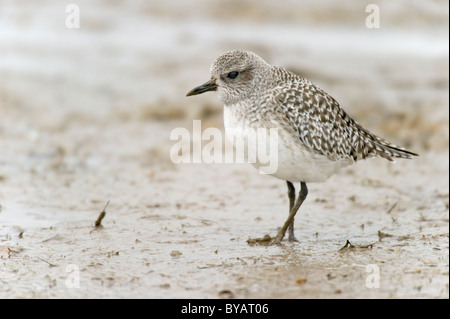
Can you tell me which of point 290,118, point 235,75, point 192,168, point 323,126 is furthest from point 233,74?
point 192,168

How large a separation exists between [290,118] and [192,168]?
3323mm

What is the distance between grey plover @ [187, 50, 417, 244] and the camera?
6.60 meters

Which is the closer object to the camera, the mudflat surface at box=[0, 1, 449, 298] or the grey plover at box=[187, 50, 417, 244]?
the mudflat surface at box=[0, 1, 449, 298]

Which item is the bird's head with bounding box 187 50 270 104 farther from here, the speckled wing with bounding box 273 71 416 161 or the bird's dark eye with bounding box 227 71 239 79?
the speckled wing with bounding box 273 71 416 161

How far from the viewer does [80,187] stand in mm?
9000

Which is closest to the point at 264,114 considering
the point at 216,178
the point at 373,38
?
the point at 216,178

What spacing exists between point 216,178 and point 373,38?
28.0 feet

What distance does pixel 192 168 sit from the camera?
9.74 m

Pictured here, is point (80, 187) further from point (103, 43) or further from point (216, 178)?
point (103, 43)

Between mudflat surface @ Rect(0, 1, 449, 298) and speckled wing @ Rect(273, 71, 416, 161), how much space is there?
840 millimetres

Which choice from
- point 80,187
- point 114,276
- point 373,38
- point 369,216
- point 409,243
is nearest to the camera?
point 114,276

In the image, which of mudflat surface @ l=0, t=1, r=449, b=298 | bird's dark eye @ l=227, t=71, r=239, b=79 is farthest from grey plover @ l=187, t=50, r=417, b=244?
mudflat surface @ l=0, t=1, r=449, b=298

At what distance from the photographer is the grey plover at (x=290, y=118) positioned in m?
6.60

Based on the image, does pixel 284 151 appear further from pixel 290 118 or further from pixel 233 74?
pixel 233 74
